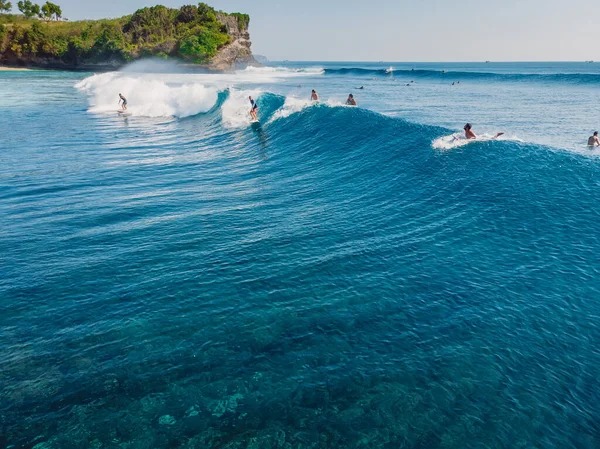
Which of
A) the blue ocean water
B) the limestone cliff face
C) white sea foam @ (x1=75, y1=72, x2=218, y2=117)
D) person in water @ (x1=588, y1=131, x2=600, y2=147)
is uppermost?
the limestone cliff face

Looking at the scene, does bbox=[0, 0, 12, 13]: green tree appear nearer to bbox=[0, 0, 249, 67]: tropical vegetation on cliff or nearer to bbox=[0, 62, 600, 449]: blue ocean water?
bbox=[0, 0, 249, 67]: tropical vegetation on cliff

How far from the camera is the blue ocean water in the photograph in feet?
22.1

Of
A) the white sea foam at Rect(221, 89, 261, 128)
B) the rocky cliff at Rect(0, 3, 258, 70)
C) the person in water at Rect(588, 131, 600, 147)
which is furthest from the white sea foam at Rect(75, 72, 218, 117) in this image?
the rocky cliff at Rect(0, 3, 258, 70)

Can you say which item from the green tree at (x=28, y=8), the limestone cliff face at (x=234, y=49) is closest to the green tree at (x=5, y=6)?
the green tree at (x=28, y=8)

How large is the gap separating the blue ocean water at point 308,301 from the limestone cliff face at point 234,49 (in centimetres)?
11282

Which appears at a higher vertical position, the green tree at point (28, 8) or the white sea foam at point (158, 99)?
the green tree at point (28, 8)

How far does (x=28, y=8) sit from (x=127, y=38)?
165 feet

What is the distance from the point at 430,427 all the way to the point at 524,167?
46.4 ft

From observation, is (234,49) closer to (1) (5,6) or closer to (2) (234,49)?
(2) (234,49)

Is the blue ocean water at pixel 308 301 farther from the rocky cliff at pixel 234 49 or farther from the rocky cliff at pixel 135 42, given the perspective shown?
the rocky cliff at pixel 135 42

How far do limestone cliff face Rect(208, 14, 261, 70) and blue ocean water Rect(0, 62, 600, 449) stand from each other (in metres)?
113

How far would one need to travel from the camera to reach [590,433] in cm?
652

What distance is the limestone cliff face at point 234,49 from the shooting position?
12388cm

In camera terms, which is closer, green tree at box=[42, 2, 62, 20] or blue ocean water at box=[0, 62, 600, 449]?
blue ocean water at box=[0, 62, 600, 449]
